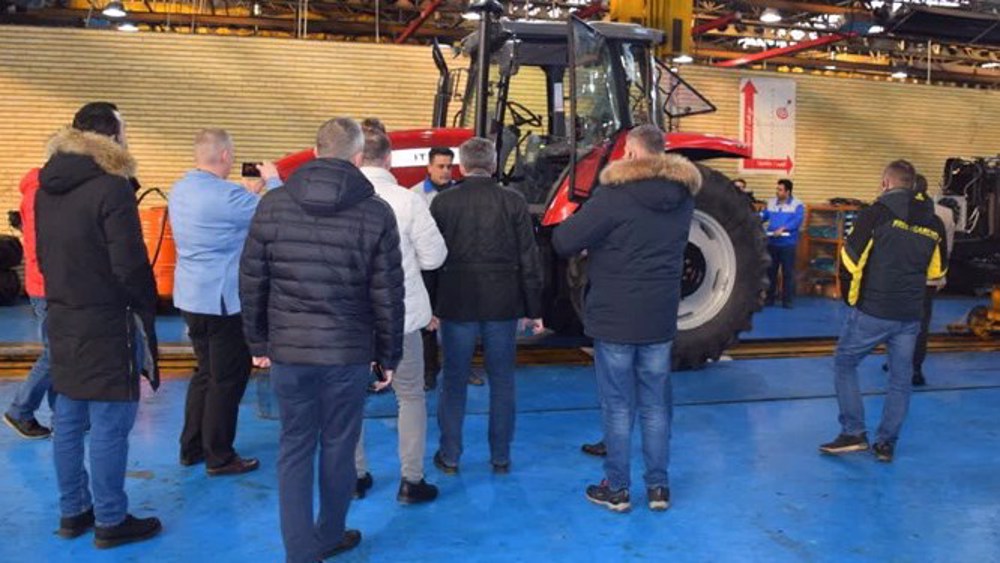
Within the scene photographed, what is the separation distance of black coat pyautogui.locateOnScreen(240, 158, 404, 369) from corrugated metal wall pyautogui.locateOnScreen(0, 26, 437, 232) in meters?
8.09

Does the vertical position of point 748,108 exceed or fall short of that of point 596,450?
it exceeds it

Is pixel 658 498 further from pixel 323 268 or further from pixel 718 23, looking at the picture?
pixel 718 23

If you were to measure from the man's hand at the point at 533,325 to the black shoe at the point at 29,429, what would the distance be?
103 inches

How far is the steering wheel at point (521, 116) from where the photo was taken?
6781mm

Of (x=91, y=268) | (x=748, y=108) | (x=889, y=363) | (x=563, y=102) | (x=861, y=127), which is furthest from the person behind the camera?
(x=861, y=127)

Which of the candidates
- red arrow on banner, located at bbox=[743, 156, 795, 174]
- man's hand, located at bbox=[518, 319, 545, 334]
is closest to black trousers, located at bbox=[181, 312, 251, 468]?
man's hand, located at bbox=[518, 319, 545, 334]

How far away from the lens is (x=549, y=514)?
12.6 feet

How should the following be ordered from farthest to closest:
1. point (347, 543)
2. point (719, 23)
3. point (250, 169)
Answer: point (719, 23) < point (250, 169) < point (347, 543)

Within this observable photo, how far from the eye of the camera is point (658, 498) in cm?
393

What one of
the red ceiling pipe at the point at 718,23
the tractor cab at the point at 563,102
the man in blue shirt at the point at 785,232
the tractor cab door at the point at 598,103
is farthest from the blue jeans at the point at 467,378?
the red ceiling pipe at the point at 718,23

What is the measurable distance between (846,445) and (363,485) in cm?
257

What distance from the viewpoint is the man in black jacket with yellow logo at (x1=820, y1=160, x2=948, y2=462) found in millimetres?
4527

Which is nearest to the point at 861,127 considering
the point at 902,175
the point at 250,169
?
the point at 902,175

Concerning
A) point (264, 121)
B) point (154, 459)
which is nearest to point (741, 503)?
point (154, 459)
